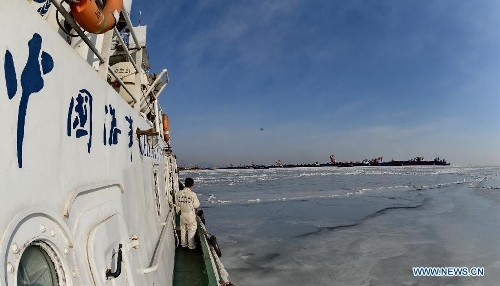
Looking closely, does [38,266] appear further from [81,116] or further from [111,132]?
[111,132]

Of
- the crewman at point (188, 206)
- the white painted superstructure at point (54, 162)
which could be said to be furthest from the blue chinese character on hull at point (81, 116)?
the crewman at point (188, 206)

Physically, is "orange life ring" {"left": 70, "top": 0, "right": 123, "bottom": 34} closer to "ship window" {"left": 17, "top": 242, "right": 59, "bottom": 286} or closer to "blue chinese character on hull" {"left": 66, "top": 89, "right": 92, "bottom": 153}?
"blue chinese character on hull" {"left": 66, "top": 89, "right": 92, "bottom": 153}

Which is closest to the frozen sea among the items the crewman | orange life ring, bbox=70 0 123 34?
the crewman

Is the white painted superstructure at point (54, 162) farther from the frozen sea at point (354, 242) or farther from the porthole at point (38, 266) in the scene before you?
the frozen sea at point (354, 242)

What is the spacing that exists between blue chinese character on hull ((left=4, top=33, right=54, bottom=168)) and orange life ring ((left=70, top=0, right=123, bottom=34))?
40 centimetres

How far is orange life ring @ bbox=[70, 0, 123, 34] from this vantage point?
1.85 metres

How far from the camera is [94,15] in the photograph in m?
1.94

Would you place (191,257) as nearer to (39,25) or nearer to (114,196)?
(114,196)

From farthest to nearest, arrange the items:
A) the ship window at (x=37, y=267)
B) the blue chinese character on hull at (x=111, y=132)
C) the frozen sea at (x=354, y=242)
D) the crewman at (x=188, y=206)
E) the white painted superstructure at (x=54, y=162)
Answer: the frozen sea at (x=354, y=242) < the crewman at (x=188, y=206) < the blue chinese character on hull at (x=111, y=132) < the ship window at (x=37, y=267) < the white painted superstructure at (x=54, y=162)

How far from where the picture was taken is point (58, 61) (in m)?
1.72

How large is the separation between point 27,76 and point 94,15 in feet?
2.41

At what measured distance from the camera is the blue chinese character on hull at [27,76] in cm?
127

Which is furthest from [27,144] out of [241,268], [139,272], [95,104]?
[241,268]

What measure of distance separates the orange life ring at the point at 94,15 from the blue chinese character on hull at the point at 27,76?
40cm
